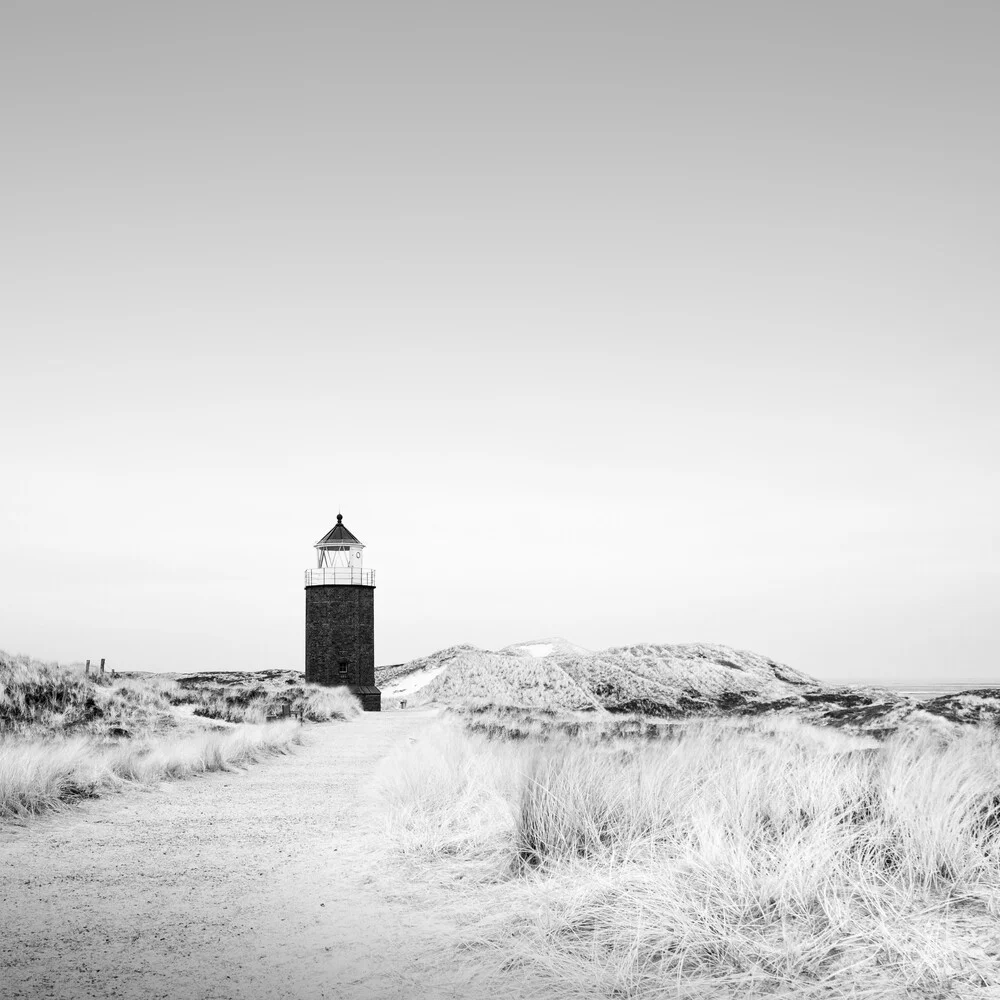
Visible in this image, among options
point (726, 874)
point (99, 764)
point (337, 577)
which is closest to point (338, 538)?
point (337, 577)

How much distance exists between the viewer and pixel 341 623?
3541cm

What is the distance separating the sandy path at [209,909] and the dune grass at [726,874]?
50 cm

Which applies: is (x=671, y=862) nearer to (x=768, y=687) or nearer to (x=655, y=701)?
(x=655, y=701)

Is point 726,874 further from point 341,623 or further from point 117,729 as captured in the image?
point 341,623

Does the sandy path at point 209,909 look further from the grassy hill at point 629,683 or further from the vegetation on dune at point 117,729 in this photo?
the grassy hill at point 629,683

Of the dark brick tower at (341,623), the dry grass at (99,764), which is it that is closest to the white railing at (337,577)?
the dark brick tower at (341,623)

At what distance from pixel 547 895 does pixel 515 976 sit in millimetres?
1041

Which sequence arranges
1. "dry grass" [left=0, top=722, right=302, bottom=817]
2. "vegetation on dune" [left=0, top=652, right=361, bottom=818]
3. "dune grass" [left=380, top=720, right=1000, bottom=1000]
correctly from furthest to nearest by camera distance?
"vegetation on dune" [left=0, top=652, right=361, bottom=818] < "dry grass" [left=0, top=722, right=302, bottom=817] < "dune grass" [left=380, top=720, right=1000, bottom=1000]

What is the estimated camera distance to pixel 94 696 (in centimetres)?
2228

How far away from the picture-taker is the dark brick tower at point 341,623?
115 ft

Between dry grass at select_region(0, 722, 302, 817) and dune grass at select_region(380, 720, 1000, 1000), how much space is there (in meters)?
3.80

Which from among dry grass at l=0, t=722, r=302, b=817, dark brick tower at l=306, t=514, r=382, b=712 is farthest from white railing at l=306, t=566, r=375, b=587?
dry grass at l=0, t=722, r=302, b=817

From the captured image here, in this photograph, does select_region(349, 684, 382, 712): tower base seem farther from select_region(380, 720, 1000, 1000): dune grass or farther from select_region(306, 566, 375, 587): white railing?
select_region(380, 720, 1000, 1000): dune grass

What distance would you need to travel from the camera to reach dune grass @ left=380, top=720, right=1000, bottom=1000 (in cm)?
420
